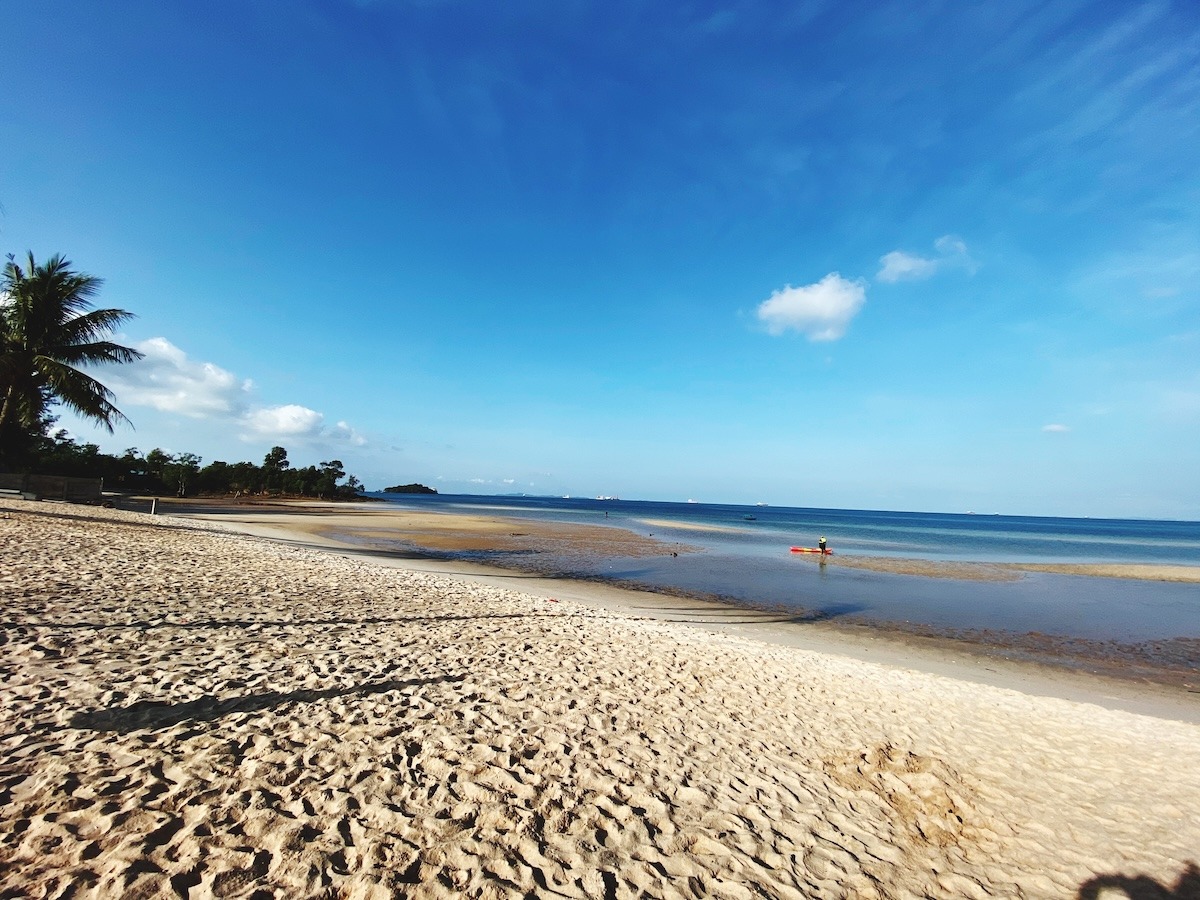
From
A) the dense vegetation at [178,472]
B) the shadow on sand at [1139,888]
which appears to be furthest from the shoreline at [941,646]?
the dense vegetation at [178,472]

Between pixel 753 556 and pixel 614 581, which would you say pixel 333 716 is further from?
pixel 753 556

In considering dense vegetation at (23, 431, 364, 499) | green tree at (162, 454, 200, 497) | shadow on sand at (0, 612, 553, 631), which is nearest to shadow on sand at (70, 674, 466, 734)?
shadow on sand at (0, 612, 553, 631)

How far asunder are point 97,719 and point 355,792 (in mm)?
2690

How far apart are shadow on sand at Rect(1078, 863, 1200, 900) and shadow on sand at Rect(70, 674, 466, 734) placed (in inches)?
266

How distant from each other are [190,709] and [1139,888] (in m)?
8.44

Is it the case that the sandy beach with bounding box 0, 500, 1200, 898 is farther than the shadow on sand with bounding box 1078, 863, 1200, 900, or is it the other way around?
the shadow on sand with bounding box 1078, 863, 1200, 900

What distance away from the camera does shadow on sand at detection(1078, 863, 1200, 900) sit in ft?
13.5

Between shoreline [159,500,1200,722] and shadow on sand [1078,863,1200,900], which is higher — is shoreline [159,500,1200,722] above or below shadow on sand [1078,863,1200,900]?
below

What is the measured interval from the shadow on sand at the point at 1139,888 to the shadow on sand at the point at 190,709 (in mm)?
6766

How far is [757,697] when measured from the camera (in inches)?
302

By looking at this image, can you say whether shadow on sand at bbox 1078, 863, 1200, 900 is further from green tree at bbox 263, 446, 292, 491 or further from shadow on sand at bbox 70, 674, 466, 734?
green tree at bbox 263, 446, 292, 491

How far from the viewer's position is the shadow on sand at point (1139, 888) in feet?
13.5

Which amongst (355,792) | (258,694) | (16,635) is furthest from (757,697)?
(16,635)

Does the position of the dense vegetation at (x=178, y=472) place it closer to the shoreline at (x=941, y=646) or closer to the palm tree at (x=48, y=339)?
the palm tree at (x=48, y=339)
